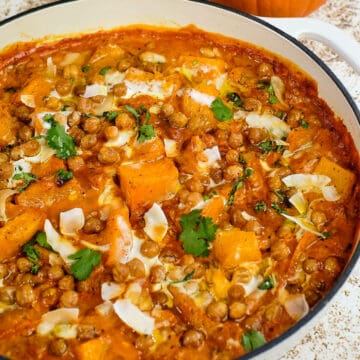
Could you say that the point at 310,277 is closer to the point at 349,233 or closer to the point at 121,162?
the point at 349,233

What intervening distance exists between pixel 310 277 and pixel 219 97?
4.04ft

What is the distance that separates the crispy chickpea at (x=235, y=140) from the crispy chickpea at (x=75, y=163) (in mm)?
824

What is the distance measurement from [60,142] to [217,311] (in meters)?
1.31

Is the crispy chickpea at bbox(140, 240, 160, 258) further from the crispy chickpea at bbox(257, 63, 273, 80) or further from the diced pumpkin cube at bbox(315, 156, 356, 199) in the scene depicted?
the crispy chickpea at bbox(257, 63, 273, 80)

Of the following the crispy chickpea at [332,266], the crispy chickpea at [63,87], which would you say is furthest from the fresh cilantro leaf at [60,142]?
the crispy chickpea at [332,266]

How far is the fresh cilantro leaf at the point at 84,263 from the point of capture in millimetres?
3314

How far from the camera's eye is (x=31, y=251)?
339 cm

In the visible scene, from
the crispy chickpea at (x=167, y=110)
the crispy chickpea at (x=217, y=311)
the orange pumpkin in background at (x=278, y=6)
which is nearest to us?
the crispy chickpea at (x=217, y=311)

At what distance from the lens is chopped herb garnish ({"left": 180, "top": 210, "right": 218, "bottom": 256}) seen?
338 cm

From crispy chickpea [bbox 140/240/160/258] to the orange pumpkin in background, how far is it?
208cm

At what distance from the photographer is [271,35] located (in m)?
3.99

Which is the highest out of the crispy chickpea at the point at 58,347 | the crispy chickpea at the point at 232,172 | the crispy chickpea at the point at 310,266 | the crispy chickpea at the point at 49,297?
the crispy chickpea at the point at 232,172

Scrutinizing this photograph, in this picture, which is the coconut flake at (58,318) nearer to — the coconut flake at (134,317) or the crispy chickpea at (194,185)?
the coconut flake at (134,317)

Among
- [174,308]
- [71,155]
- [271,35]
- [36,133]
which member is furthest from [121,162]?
[271,35]
